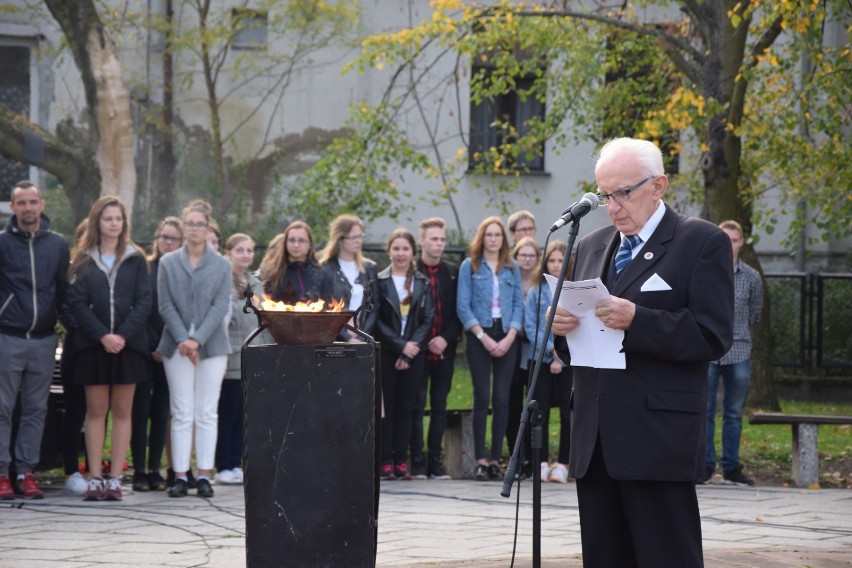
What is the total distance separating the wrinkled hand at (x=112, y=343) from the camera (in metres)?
10.7

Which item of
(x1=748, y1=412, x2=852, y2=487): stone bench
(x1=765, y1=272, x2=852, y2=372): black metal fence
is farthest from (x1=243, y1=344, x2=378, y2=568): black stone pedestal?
(x1=765, y1=272, x2=852, y2=372): black metal fence

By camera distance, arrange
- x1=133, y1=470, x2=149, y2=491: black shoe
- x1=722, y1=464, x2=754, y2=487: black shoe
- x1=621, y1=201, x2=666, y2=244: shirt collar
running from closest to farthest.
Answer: x1=621, y1=201, x2=666, y2=244: shirt collar
x1=133, y1=470, x2=149, y2=491: black shoe
x1=722, y1=464, x2=754, y2=487: black shoe

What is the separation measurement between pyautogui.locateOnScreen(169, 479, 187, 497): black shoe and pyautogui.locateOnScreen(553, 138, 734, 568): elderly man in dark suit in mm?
6003

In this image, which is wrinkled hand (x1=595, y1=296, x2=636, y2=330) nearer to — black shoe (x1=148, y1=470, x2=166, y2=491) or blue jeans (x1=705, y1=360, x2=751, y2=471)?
black shoe (x1=148, y1=470, x2=166, y2=491)

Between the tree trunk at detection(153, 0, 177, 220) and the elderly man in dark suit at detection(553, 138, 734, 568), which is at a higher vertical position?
the tree trunk at detection(153, 0, 177, 220)

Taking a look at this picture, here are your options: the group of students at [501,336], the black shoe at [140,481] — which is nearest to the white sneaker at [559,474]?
the group of students at [501,336]

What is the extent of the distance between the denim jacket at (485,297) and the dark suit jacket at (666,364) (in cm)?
700

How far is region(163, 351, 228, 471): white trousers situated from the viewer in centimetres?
1093

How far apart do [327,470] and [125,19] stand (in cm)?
1739

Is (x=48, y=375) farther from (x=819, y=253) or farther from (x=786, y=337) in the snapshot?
(x=819, y=253)

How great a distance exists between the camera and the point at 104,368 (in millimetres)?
10797

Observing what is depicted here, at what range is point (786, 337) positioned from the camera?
21000 millimetres

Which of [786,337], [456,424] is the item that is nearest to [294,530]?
[456,424]

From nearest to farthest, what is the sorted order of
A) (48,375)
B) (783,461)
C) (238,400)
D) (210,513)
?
(210,513)
(48,375)
(238,400)
(783,461)
